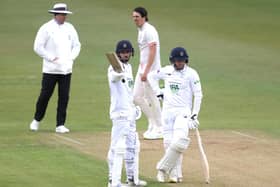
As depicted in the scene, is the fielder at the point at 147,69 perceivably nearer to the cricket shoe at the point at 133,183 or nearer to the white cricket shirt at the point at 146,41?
the white cricket shirt at the point at 146,41

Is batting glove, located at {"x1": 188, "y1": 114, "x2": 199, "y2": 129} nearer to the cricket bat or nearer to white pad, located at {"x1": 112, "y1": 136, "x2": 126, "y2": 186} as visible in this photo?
white pad, located at {"x1": 112, "y1": 136, "x2": 126, "y2": 186}

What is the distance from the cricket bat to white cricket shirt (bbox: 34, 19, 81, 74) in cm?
562

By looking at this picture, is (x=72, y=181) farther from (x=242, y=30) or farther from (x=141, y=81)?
(x=242, y=30)

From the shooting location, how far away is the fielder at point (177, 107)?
47.4 feet

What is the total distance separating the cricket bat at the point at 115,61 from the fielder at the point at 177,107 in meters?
1.43

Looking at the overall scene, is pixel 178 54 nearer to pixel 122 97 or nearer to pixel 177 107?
pixel 177 107

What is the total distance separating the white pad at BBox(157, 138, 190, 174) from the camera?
1430 cm

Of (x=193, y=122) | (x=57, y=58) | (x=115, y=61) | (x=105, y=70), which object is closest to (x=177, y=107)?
(x=193, y=122)

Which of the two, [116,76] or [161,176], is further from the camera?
[161,176]

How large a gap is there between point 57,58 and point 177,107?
4.62 metres

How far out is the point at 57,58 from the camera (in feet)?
62.0

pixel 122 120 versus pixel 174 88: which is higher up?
pixel 174 88

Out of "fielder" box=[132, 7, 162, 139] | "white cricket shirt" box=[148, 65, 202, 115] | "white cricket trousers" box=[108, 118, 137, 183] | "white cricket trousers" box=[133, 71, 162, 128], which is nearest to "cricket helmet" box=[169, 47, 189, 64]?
"white cricket shirt" box=[148, 65, 202, 115]

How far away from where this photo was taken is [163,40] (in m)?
33.6
